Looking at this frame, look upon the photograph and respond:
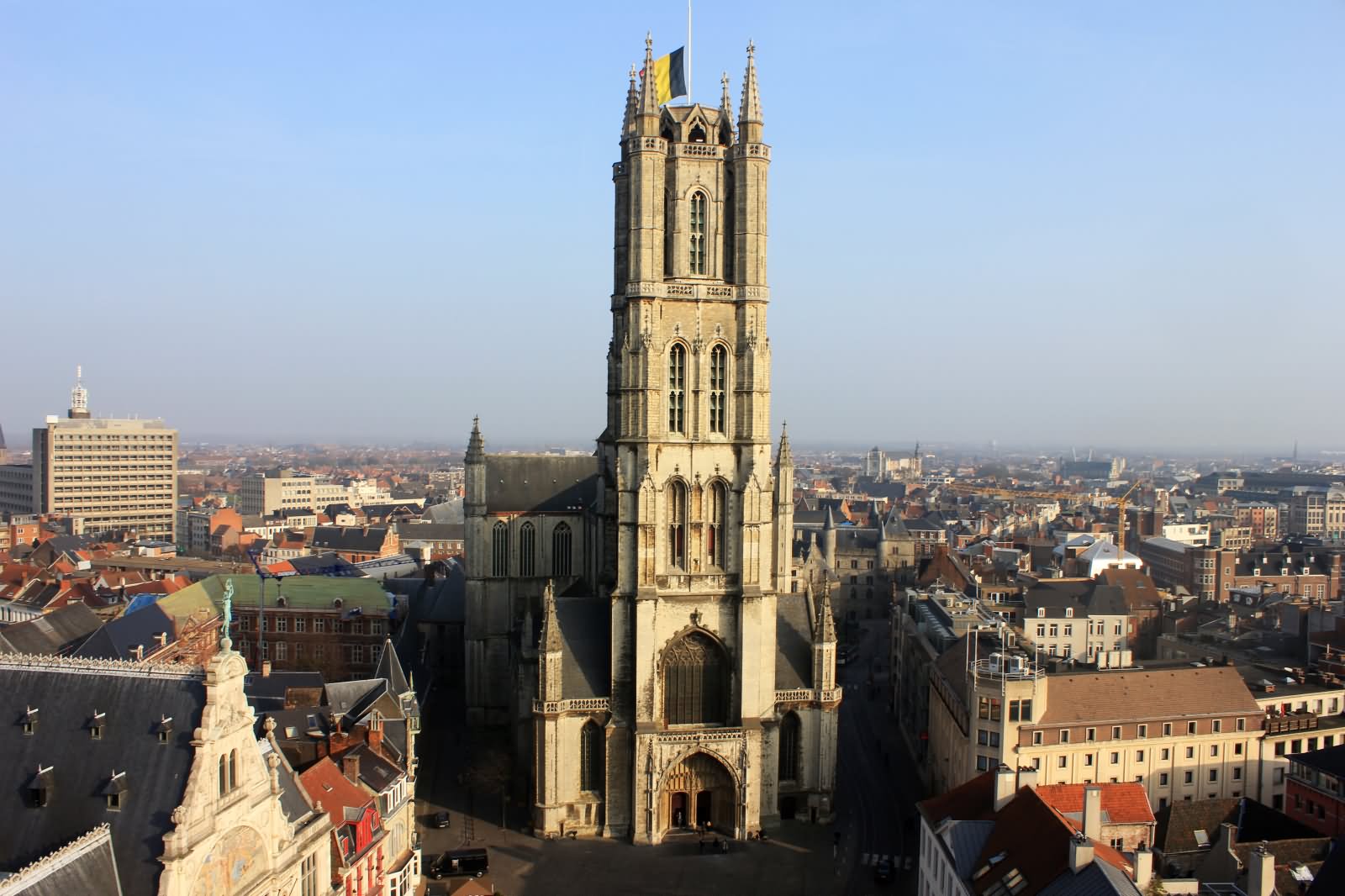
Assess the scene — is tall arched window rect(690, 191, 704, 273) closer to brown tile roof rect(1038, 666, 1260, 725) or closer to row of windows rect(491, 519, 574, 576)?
row of windows rect(491, 519, 574, 576)

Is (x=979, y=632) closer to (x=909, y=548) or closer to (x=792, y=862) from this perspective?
(x=792, y=862)

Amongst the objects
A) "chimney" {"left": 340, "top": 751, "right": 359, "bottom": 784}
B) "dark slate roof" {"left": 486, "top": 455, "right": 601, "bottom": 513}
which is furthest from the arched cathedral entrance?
"dark slate roof" {"left": 486, "top": 455, "right": 601, "bottom": 513}

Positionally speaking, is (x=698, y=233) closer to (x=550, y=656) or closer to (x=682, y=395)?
(x=682, y=395)

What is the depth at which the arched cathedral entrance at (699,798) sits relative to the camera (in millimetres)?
69875

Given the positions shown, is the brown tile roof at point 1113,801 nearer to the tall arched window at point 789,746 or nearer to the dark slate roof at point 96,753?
the tall arched window at point 789,746

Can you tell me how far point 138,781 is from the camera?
37.3m

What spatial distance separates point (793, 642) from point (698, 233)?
28245 mm

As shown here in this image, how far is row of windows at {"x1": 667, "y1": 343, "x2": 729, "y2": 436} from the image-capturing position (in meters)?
70.2

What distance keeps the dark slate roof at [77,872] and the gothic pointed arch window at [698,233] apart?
A: 47.4m

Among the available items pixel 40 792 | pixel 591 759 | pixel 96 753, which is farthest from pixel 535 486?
pixel 40 792

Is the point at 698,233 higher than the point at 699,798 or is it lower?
higher

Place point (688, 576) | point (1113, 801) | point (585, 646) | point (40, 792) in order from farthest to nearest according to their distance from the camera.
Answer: point (585, 646)
point (688, 576)
point (1113, 801)
point (40, 792)

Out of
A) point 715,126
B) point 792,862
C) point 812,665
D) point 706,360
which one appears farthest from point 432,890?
point 715,126

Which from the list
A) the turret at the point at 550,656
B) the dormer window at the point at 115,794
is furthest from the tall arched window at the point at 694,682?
the dormer window at the point at 115,794
